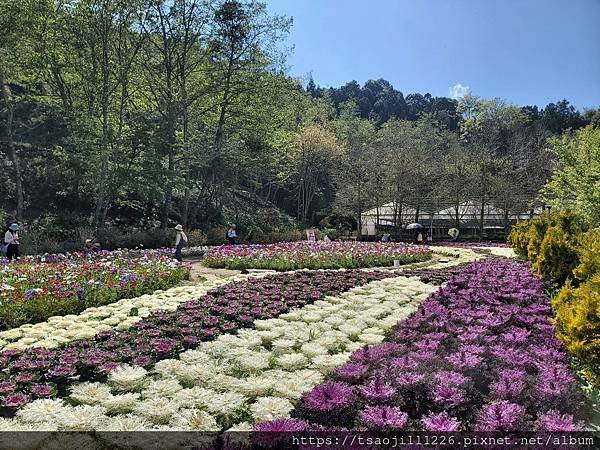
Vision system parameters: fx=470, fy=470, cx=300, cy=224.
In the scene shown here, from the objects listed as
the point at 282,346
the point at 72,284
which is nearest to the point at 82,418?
the point at 282,346

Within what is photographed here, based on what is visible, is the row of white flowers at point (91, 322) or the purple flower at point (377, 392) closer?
the purple flower at point (377, 392)

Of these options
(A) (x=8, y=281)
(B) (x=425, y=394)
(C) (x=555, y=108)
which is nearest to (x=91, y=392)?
(B) (x=425, y=394)

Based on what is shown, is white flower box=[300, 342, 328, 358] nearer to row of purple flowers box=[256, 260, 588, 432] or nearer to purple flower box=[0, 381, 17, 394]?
row of purple flowers box=[256, 260, 588, 432]

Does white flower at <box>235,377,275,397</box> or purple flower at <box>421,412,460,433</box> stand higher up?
purple flower at <box>421,412,460,433</box>

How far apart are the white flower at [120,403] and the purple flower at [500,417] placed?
7.40 ft

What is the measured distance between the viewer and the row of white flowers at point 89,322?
4875mm

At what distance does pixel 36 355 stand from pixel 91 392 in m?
1.03

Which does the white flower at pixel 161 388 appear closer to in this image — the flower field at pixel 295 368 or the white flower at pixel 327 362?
the flower field at pixel 295 368

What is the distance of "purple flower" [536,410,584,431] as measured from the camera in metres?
2.49

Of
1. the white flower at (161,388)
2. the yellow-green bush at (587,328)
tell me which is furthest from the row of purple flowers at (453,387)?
the white flower at (161,388)

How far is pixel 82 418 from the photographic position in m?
3.01

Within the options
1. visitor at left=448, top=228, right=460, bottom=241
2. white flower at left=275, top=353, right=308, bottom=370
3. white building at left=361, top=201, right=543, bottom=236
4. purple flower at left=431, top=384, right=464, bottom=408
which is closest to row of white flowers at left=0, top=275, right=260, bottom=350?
white flower at left=275, top=353, right=308, bottom=370

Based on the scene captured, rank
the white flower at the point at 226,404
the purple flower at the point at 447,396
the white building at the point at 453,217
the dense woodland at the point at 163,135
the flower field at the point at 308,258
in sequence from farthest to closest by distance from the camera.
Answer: the white building at the point at 453,217
the dense woodland at the point at 163,135
the flower field at the point at 308,258
the white flower at the point at 226,404
the purple flower at the point at 447,396

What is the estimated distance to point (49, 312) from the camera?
6.31 meters
